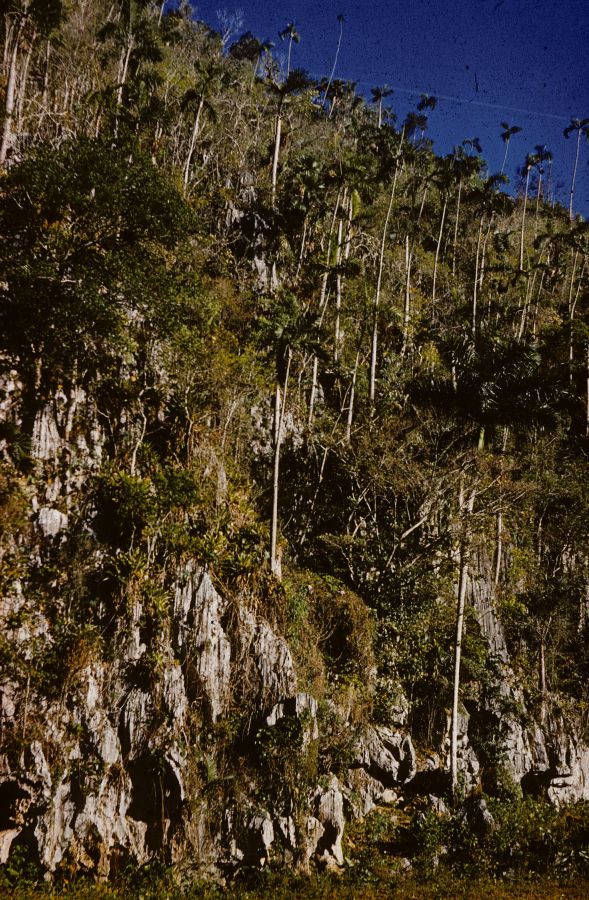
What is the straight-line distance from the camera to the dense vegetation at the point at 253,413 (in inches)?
442

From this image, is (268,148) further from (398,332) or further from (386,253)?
(398,332)

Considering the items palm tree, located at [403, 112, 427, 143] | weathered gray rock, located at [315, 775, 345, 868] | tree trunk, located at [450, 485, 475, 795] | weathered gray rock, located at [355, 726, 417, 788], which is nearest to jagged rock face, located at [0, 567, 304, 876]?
weathered gray rock, located at [315, 775, 345, 868]

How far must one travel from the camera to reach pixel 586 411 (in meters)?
25.6

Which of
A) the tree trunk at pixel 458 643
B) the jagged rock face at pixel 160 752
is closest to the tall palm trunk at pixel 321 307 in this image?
the tree trunk at pixel 458 643

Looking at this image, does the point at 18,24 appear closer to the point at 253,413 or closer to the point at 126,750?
the point at 253,413

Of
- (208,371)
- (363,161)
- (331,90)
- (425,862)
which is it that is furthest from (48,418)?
(331,90)

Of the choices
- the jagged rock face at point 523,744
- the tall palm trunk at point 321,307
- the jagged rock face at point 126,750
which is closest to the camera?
the jagged rock face at point 126,750

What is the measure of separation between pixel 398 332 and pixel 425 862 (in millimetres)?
22358

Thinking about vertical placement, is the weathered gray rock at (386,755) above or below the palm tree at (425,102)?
below

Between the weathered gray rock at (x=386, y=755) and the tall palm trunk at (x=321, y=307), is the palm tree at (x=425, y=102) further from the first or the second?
the weathered gray rock at (x=386, y=755)

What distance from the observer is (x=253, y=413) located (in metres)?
18.0

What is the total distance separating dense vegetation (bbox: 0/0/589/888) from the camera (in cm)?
1123

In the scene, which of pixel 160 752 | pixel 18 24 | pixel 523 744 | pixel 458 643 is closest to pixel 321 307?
pixel 18 24

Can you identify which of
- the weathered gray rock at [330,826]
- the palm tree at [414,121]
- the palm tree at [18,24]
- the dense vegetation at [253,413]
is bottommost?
the weathered gray rock at [330,826]
